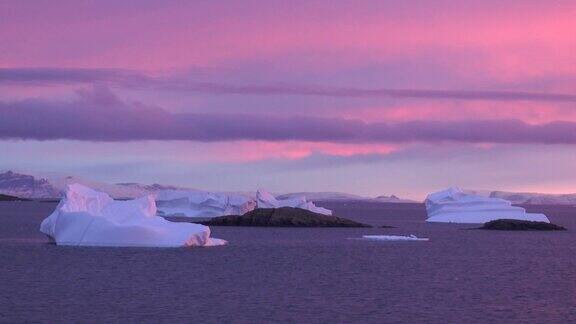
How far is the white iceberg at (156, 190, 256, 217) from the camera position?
219ft

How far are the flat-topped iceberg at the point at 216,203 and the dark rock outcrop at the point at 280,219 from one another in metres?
4.18

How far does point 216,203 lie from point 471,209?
16.3 m

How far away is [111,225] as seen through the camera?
34781 millimetres

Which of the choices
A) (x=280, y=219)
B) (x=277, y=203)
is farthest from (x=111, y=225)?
(x=277, y=203)

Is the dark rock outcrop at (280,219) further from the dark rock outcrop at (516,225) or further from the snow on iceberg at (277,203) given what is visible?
the dark rock outcrop at (516,225)

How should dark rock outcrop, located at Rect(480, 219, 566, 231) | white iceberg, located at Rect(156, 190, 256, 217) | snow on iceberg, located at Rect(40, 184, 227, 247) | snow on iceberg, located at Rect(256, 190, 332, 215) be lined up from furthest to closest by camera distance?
white iceberg, located at Rect(156, 190, 256, 217), snow on iceberg, located at Rect(256, 190, 332, 215), dark rock outcrop, located at Rect(480, 219, 566, 231), snow on iceberg, located at Rect(40, 184, 227, 247)

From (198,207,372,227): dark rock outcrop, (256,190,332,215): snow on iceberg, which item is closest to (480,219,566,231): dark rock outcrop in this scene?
(198,207,372,227): dark rock outcrop

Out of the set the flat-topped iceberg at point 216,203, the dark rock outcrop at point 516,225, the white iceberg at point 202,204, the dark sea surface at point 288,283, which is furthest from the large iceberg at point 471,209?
the dark sea surface at point 288,283

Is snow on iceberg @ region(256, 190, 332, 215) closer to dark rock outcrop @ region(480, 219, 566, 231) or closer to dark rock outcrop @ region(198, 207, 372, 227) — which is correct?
dark rock outcrop @ region(198, 207, 372, 227)

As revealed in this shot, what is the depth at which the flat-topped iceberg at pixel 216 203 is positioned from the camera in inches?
2601

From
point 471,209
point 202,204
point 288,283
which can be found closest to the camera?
point 288,283

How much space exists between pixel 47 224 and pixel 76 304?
1598cm

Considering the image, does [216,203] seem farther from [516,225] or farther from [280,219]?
[516,225]

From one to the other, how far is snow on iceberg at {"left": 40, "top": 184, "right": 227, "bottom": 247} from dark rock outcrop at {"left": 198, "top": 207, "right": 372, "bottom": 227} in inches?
875
